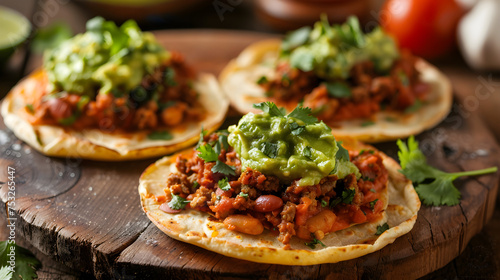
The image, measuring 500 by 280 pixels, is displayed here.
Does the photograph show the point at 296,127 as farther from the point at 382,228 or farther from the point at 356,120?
the point at 356,120

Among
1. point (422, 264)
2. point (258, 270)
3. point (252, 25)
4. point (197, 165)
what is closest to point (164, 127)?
point (197, 165)

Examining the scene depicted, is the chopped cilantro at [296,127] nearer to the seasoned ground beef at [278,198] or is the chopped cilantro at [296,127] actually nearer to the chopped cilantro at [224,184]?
the seasoned ground beef at [278,198]

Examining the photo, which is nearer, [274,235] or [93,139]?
[274,235]

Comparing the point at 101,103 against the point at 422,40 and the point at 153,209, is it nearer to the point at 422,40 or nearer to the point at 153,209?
the point at 153,209

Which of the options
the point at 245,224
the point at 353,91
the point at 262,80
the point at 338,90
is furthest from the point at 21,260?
the point at 353,91

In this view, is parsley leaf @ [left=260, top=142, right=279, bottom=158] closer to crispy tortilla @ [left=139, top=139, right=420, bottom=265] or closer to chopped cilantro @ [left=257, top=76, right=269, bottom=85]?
crispy tortilla @ [left=139, top=139, right=420, bottom=265]

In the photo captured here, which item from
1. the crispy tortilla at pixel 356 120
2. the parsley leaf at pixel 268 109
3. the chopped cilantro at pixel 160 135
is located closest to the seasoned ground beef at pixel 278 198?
the parsley leaf at pixel 268 109
